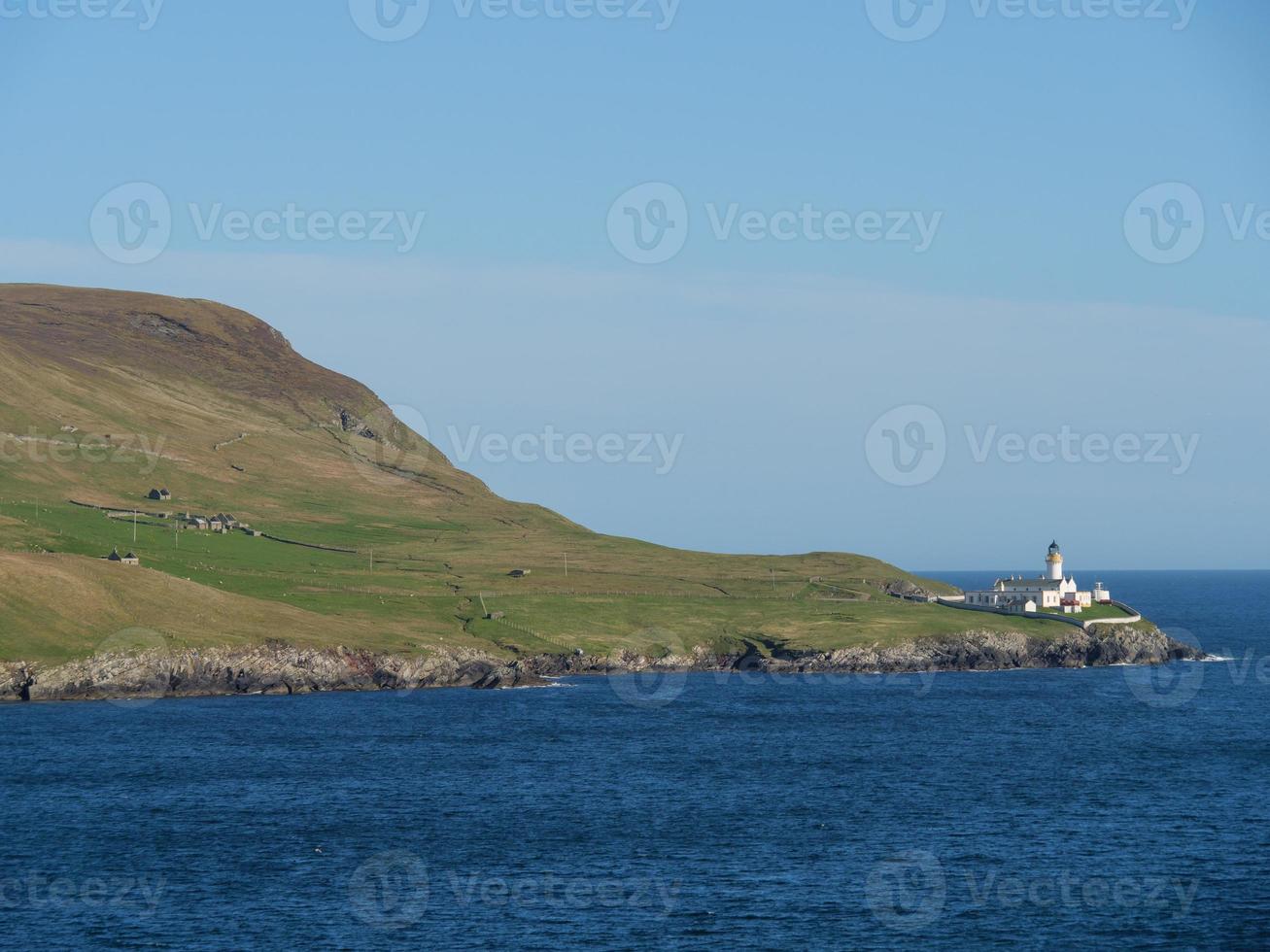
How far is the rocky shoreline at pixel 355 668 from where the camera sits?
155000 millimetres

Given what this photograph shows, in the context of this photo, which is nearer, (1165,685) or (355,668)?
(355,668)

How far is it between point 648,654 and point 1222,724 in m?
72.9

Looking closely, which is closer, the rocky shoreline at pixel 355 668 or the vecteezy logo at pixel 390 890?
the vecteezy logo at pixel 390 890

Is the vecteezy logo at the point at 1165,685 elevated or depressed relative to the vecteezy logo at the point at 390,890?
elevated

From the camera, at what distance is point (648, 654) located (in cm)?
19325

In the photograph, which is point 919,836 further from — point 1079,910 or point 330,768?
point 330,768

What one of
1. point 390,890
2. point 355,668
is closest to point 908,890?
point 390,890

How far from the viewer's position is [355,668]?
6762 inches
